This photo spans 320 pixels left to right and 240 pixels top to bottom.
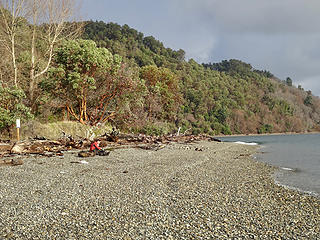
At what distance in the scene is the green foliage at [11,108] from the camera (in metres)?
14.6

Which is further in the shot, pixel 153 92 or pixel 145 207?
pixel 153 92

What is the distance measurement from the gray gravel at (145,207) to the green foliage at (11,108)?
8.98 metres

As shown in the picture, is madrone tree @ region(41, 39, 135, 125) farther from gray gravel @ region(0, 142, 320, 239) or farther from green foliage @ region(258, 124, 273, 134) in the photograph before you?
green foliage @ region(258, 124, 273, 134)

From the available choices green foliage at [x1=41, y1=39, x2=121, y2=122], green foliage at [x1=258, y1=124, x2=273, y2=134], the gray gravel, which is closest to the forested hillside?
green foliage at [x1=258, y1=124, x2=273, y2=134]

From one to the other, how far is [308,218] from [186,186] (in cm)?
272

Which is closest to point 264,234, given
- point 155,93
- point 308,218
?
point 308,218

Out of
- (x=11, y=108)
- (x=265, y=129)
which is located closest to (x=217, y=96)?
(x=265, y=129)

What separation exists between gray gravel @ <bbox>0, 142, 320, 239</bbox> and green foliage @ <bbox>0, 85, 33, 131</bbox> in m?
8.98

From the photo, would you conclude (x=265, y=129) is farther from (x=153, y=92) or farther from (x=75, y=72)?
(x=75, y=72)

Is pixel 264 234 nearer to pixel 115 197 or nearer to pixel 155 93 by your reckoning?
pixel 115 197

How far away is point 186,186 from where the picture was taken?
615cm

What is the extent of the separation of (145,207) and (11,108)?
15.2 metres

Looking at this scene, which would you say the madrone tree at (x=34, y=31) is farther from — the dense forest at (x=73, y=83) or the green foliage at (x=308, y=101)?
the green foliage at (x=308, y=101)

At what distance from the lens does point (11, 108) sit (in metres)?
15.8
